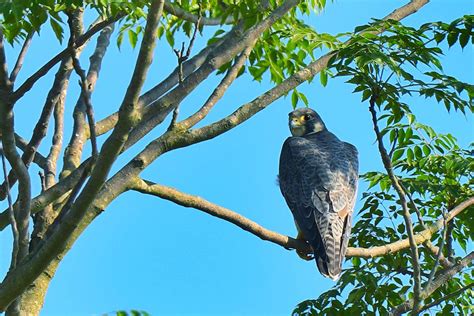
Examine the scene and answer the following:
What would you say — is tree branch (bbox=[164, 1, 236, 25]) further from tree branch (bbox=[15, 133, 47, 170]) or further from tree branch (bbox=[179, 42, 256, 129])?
tree branch (bbox=[15, 133, 47, 170])

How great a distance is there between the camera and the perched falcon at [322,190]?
6520 millimetres

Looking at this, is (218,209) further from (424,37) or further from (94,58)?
(94,58)

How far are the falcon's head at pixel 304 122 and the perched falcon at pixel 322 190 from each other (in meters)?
0.57

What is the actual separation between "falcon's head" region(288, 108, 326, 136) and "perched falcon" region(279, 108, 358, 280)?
22.4 inches

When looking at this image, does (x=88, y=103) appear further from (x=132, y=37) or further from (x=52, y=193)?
(x=132, y=37)

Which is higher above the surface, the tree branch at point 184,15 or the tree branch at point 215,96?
the tree branch at point 184,15

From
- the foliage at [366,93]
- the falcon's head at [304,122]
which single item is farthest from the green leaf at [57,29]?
the falcon's head at [304,122]

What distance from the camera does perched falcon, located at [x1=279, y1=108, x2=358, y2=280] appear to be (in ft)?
21.4

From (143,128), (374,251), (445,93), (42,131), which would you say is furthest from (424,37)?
(42,131)

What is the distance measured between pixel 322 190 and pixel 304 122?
203 centimetres

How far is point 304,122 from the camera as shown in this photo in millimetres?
8961

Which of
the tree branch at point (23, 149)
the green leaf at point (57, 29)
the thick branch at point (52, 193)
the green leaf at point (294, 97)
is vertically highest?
the green leaf at point (294, 97)

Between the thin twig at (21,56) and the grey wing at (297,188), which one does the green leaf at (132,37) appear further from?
the grey wing at (297,188)

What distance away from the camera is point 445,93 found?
5.68 metres
